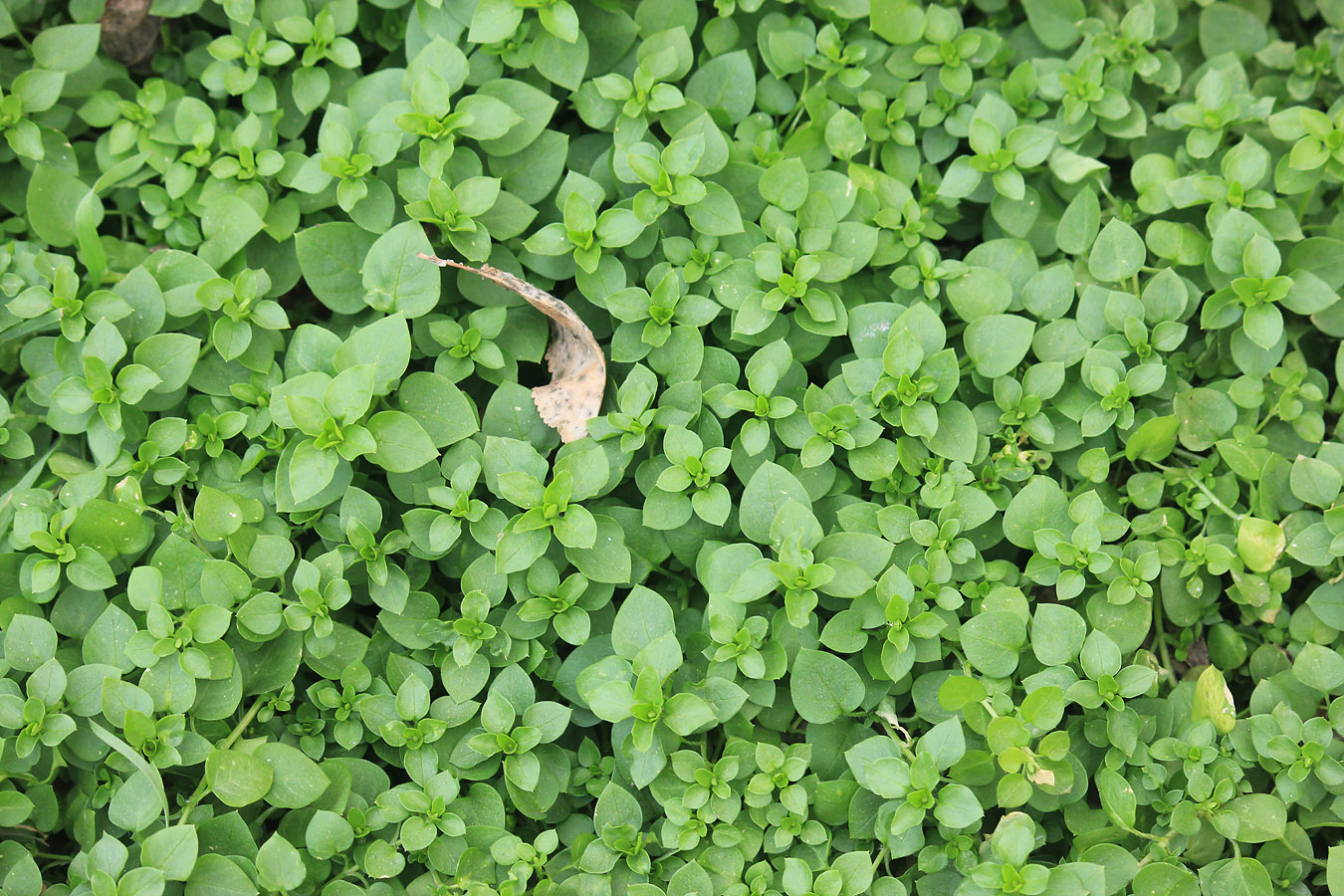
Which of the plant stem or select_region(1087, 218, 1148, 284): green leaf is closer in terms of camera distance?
the plant stem

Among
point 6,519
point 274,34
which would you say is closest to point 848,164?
point 274,34

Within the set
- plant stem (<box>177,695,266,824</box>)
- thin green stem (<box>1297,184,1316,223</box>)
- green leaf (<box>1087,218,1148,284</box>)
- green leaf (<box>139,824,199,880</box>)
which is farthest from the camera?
thin green stem (<box>1297,184,1316,223</box>)

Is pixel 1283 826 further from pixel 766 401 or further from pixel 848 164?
pixel 848 164

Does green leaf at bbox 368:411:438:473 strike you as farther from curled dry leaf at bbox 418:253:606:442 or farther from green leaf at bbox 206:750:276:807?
green leaf at bbox 206:750:276:807

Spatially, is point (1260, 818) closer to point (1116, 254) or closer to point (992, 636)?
point (992, 636)

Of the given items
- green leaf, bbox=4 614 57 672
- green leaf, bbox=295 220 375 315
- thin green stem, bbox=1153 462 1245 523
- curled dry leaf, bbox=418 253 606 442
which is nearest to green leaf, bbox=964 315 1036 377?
thin green stem, bbox=1153 462 1245 523
